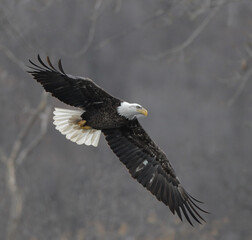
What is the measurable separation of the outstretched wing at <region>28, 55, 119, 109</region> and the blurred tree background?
195 centimetres

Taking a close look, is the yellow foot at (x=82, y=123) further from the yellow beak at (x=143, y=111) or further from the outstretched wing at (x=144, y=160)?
the yellow beak at (x=143, y=111)

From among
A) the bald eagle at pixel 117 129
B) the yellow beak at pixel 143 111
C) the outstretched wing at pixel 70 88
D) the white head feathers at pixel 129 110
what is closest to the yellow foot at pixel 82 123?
the bald eagle at pixel 117 129

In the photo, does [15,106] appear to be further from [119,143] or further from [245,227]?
[119,143]

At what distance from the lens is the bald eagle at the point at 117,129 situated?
6121 millimetres

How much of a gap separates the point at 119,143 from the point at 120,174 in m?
7.68

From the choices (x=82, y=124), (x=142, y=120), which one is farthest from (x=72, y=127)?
(x=142, y=120)

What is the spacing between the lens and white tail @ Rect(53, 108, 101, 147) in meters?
6.50

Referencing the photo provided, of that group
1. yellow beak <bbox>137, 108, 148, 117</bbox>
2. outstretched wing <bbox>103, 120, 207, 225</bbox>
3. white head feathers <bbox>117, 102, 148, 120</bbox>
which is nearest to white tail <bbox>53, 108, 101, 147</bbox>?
outstretched wing <bbox>103, 120, 207, 225</bbox>

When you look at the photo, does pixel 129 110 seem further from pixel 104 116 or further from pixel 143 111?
pixel 104 116

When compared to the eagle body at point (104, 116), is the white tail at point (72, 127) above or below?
below

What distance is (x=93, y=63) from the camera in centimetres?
2098

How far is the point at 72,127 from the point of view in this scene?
6566 mm

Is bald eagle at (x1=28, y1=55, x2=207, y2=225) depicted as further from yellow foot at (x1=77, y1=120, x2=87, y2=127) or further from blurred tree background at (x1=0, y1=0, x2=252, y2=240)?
blurred tree background at (x1=0, y1=0, x2=252, y2=240)

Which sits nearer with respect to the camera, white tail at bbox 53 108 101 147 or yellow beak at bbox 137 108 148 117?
yellow beak at bbox 137 108 148 117
